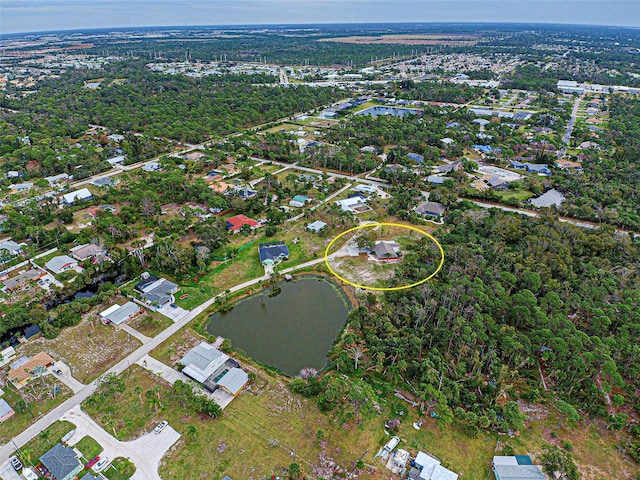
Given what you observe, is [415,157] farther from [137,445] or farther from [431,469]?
[137,445]

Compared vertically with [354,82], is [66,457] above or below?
below

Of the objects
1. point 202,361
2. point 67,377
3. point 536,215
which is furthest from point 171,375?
point 536,215

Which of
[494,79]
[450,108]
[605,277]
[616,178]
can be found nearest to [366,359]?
[605,277]

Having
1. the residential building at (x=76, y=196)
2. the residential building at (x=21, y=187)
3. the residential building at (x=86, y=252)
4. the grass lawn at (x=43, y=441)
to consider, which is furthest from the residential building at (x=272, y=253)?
the residential building at (x=21, y=187)

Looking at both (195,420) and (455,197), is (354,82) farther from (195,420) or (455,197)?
(195,420)

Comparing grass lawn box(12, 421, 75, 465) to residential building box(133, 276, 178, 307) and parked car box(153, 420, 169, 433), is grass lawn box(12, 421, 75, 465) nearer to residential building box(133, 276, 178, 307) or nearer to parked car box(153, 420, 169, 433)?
parked car box(153, 420, 169, 433)

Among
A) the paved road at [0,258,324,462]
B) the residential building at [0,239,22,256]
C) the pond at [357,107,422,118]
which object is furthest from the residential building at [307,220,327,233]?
the pond at [357,107,422,118]
